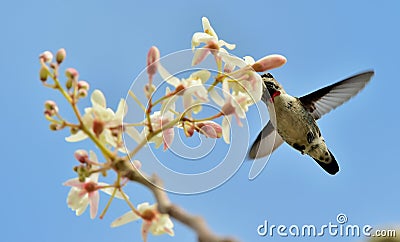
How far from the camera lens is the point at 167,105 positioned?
1.74 meters

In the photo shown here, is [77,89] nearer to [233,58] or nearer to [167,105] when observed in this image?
[167,105]

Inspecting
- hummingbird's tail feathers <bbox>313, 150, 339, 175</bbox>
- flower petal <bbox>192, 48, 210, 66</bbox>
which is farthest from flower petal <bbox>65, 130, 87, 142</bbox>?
hummingbird's tail feathers <bbox>313, 150, 339, 175</bbox>

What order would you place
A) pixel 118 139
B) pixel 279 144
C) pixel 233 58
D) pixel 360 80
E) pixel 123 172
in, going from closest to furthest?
1. pixel 123 172
2. pixel 118 139
3. pixel 233 58
4. pixel 360 80
5. pixel 279 144

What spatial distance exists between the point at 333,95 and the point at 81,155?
3.05 m

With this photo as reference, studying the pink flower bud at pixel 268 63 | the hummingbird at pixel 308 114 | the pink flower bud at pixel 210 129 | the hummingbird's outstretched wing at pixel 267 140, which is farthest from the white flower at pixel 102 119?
the hummingbird at pixel 308 114

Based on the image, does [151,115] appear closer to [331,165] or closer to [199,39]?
[199,39]

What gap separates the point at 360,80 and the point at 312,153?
27.0 inches

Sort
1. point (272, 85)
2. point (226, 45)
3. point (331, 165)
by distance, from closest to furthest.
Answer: point (226, 45) < point (272, 85) < point (331, 165)

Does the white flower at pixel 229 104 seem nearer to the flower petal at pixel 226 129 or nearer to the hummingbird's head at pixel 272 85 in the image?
the flower petal at pixel 226 129

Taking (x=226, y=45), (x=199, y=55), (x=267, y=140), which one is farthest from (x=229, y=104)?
(x=267, y=140)

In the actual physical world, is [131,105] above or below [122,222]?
above

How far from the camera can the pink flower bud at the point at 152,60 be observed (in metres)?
1.66

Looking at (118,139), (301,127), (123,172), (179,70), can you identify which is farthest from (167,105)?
(301,127)

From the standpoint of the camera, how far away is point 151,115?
1.76 meters
